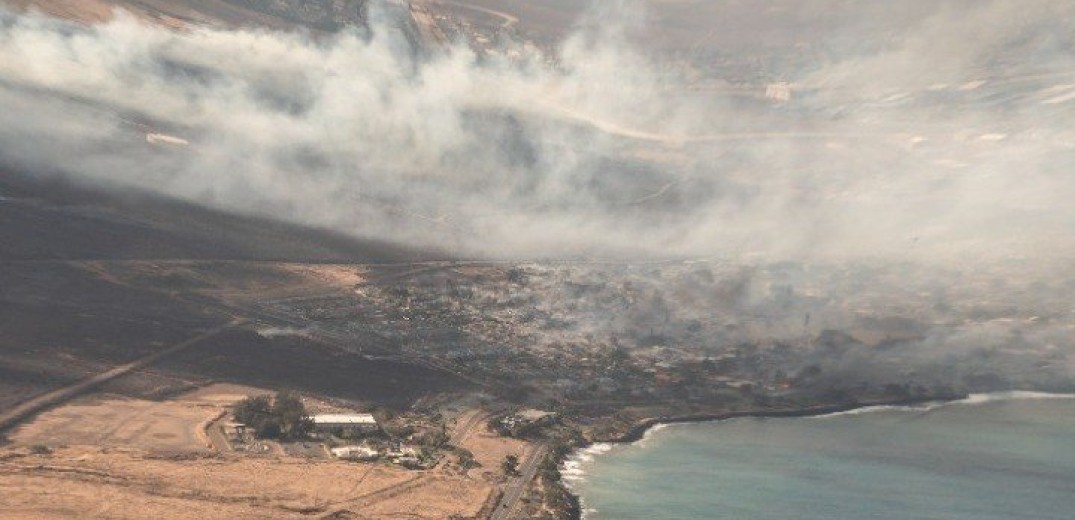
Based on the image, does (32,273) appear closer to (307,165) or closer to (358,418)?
(358,418)

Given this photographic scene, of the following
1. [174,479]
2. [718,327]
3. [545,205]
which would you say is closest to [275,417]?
[174,479]

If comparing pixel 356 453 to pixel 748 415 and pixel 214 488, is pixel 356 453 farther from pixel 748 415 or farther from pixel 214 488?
pixel 748 415

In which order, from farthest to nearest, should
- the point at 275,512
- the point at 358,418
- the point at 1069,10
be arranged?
the point at 1069,10
the point at 358,418
the point at 275,512

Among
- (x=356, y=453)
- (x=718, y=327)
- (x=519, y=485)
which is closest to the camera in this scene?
(x=519, y=485)

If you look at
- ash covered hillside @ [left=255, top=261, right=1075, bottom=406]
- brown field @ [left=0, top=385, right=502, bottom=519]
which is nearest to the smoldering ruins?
ash covered hillside @ [left=255, top=261, right=1075, bottom=406]

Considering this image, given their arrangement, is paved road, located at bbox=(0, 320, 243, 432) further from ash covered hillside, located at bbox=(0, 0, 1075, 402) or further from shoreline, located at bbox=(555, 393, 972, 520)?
shoreline, located at bbox=(555, 393, 972, 520)

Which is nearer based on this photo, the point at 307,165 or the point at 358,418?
the point at 358,418

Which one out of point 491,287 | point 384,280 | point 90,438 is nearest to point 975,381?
point 491,287
